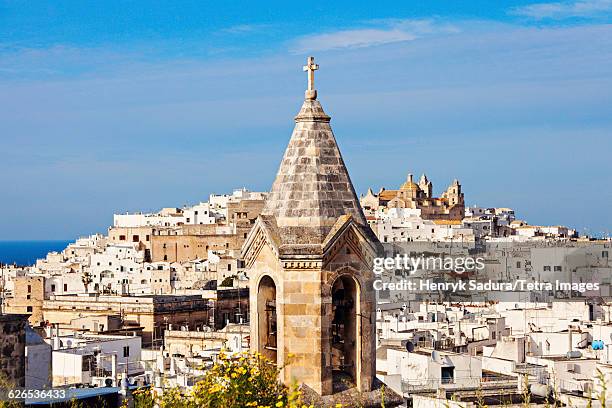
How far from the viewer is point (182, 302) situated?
50500 millimetres

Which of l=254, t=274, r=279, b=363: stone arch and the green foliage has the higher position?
l=254, t=274, r=279, b=363: stone arch

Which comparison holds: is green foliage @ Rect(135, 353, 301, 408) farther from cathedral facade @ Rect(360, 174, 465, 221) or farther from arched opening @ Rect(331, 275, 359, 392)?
cathedral facade @ Rect(360, 174, 465, 221)

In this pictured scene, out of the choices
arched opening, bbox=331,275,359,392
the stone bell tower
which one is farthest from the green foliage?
arched opening, bbox=331,275,359,392

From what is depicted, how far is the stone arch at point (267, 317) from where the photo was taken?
10.6 meters

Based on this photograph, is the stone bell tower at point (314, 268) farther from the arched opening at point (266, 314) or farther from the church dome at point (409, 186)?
the church dome at point (409, 186)

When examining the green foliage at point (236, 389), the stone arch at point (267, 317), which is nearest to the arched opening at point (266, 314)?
the stone arch at point (267, 317)

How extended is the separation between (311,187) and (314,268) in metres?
0.68

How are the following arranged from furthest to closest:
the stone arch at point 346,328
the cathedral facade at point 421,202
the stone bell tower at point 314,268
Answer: the cathedral facade at point 421,202 → the stone arch at point 346,328 → the stone bell tower at point 314,268

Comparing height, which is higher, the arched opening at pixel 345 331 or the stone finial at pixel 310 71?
the stone finial at pixel 310 71

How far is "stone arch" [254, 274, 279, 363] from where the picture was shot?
34.8ft

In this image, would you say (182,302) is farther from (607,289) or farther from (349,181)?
(349,181)

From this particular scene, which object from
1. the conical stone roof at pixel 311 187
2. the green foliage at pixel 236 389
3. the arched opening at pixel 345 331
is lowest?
the green foliage at pixel 236 389

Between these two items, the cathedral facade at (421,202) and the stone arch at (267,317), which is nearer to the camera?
the stone arch at (267,317)

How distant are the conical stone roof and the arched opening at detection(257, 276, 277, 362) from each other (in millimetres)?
564
